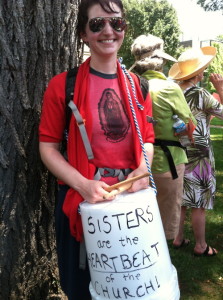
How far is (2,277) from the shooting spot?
240 centimetres

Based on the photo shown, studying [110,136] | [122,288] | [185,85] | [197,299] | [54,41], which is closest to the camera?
[122,288]

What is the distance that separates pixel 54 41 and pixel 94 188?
102 centimetres

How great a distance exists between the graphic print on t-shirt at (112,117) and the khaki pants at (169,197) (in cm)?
114

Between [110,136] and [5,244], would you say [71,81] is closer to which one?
[110,136]

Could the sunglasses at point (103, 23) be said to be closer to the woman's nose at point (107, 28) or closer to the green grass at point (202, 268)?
the woman's nose at point (107, 28)

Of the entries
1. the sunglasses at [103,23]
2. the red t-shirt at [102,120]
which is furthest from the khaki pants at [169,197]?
the sunglasses at [103,23]

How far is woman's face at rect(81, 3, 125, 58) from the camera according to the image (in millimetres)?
1863

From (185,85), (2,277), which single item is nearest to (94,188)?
(2,277)

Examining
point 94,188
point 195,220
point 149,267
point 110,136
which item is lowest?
point 195,220

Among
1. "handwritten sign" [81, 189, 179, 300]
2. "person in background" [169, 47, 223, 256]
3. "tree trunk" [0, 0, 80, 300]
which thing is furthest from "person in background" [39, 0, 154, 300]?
"person in background" [169, 47, 223, 256]

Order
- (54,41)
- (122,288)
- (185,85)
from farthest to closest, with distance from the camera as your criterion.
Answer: (185,85), (54,41), (122,288)

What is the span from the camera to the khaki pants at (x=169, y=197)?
9.87 ft

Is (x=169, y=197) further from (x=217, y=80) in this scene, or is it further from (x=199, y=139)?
(x=217, y=80)

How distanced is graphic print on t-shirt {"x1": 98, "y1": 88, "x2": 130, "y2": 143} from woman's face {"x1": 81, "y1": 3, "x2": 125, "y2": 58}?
19cm
